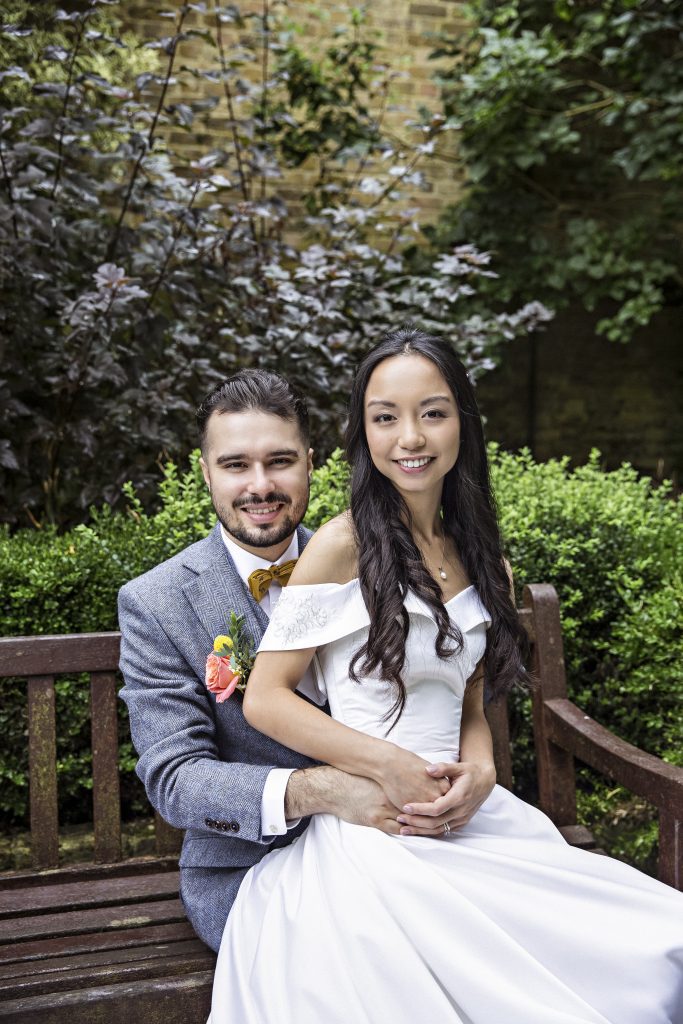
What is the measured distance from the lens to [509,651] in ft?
6.47

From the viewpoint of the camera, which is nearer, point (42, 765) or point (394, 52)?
point (42, 765)

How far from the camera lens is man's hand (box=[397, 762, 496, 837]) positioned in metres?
1.69

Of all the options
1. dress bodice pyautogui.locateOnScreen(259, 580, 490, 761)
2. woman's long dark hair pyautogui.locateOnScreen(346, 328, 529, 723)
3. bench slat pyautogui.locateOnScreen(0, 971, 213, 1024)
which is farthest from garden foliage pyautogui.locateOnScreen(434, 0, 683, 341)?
bench slat pyautogui.locateOnScreen(0, 971, 213, 1024)

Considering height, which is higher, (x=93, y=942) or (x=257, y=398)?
(x=257, y=398)

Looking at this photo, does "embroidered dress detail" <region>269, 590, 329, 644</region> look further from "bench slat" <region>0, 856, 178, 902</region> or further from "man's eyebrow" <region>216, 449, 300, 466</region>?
"bench slat" <region>0, 856, 178, 902</region>

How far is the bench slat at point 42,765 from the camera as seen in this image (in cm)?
224

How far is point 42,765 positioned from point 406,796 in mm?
1026

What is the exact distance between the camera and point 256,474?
70.9 inches

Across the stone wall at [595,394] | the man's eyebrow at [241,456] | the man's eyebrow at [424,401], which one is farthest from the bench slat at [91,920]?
the stone wall at [595,394]

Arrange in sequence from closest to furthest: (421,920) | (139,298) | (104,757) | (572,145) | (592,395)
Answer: (421,920), (104,757), (139,298), (572,145), (592,395)

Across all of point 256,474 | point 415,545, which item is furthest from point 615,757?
point 256,474

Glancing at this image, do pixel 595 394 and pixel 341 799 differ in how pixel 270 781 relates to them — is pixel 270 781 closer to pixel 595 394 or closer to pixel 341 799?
pixel 341 799

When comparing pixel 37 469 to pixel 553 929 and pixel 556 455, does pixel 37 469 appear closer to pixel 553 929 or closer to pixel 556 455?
pixel 553 929

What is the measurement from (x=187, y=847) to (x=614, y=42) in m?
6.64
